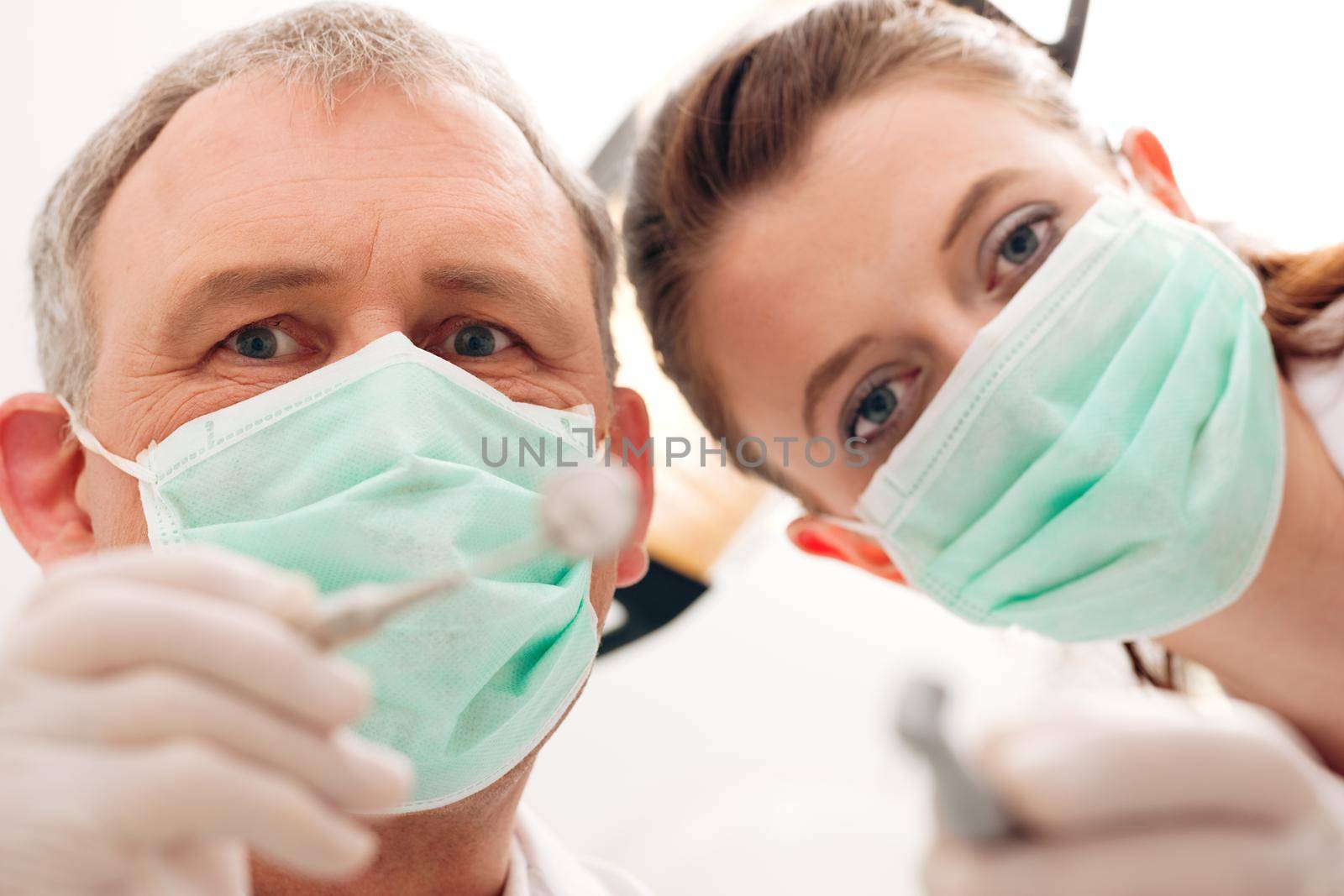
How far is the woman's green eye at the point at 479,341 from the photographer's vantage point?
1374 mm

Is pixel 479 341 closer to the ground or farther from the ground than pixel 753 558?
farther from the ground

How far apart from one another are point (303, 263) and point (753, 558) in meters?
1.52

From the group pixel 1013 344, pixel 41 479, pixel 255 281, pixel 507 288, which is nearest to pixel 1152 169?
pixel 1013 344

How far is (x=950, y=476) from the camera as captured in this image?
153 cm

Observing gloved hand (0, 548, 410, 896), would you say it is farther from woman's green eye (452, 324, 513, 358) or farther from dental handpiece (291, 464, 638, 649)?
woman's green eye (452, 324, 513, 358)

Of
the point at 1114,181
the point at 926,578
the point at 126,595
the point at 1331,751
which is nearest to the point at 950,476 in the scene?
the point at 926,578

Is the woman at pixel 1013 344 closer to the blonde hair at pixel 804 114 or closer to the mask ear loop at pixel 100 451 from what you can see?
the blonde hair at pixel 804 114

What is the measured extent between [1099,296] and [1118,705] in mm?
903

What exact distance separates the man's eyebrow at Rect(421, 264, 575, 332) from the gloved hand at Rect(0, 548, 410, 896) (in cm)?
68

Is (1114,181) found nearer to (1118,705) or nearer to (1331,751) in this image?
(1331,751)

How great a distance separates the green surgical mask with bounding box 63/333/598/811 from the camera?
1.04m

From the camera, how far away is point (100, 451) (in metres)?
1.26

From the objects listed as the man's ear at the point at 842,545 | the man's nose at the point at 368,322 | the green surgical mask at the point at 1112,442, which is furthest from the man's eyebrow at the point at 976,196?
the man's nose at the point at 368,322

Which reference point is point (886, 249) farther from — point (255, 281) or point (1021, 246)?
point (255, 281)
